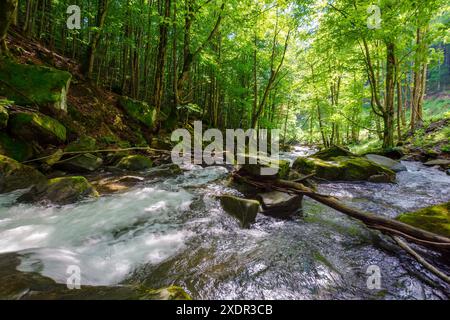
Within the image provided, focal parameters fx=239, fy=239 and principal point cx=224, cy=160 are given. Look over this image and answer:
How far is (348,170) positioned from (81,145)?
917 cm

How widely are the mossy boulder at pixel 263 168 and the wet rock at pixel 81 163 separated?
491 cm

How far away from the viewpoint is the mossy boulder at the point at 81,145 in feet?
25.5

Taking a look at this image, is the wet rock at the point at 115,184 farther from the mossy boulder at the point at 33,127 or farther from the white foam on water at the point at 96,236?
the mossy boulder at the point at 33,127

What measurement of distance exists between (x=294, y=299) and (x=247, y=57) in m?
20.4

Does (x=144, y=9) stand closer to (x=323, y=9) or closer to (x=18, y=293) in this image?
(x=323, y=9)

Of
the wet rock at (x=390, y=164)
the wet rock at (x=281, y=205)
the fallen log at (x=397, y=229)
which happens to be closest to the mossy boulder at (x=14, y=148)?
the wet rock at (x=281, y=205)

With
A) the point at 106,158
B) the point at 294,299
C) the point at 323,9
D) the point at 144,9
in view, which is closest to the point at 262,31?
A: the point at 323,9

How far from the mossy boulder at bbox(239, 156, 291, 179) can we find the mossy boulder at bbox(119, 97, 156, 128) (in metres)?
7.95

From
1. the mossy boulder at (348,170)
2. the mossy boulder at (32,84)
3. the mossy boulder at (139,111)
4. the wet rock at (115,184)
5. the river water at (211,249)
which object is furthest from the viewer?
the mossy boulder at (139,111)

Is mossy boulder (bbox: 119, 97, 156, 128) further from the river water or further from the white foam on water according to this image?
the white foam on water

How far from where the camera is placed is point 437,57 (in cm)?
862

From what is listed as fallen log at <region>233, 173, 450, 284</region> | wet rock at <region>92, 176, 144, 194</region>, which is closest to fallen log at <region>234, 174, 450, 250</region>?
fallen log at <region>233, 173, 450, 284</region>

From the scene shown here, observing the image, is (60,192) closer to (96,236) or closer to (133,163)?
(96,236)

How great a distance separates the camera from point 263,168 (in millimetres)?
5863
